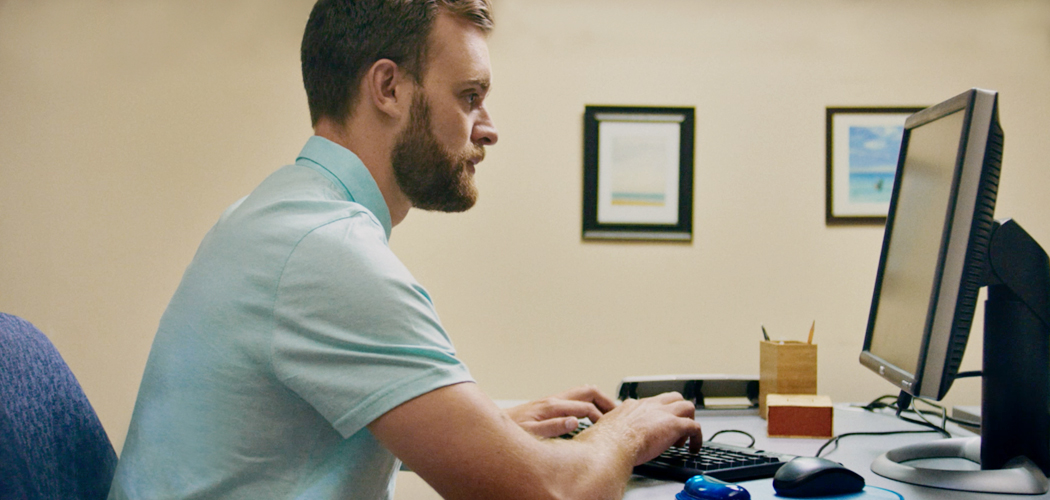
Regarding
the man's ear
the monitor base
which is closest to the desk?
the monitor base

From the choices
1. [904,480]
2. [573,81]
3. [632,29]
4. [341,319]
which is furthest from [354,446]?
[632,29]

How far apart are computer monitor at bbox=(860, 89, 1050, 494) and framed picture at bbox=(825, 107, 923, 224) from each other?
1319 mm

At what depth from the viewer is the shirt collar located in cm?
93

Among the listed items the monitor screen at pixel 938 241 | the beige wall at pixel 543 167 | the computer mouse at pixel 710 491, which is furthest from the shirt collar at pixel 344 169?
the beige wall at pixel 543 167

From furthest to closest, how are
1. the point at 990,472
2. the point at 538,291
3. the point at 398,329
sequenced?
1. the point at 538,291
2. the point at 990,472
3. the point at 398,329

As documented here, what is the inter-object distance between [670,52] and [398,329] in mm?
1996

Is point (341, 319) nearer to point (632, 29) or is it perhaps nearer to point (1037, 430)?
point (1037, 430)

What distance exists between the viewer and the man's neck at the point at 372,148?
99 centimetres

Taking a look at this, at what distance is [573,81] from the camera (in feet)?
7.86

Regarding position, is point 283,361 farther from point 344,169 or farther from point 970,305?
point 970,305

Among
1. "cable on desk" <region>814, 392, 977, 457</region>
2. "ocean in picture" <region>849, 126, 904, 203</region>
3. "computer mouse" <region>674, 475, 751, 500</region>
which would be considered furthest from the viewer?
"ocean in picture" <region>849, 126, 904, 203</region>

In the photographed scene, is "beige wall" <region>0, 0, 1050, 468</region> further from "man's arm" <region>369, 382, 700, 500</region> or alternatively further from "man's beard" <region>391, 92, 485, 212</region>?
"man's arm" <region>369, 382, 700, 500</region>

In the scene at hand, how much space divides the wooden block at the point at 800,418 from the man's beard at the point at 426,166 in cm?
74

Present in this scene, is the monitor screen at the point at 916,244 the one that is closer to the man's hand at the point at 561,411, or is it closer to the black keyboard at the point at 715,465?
the black keyboard at the point at 715,465
